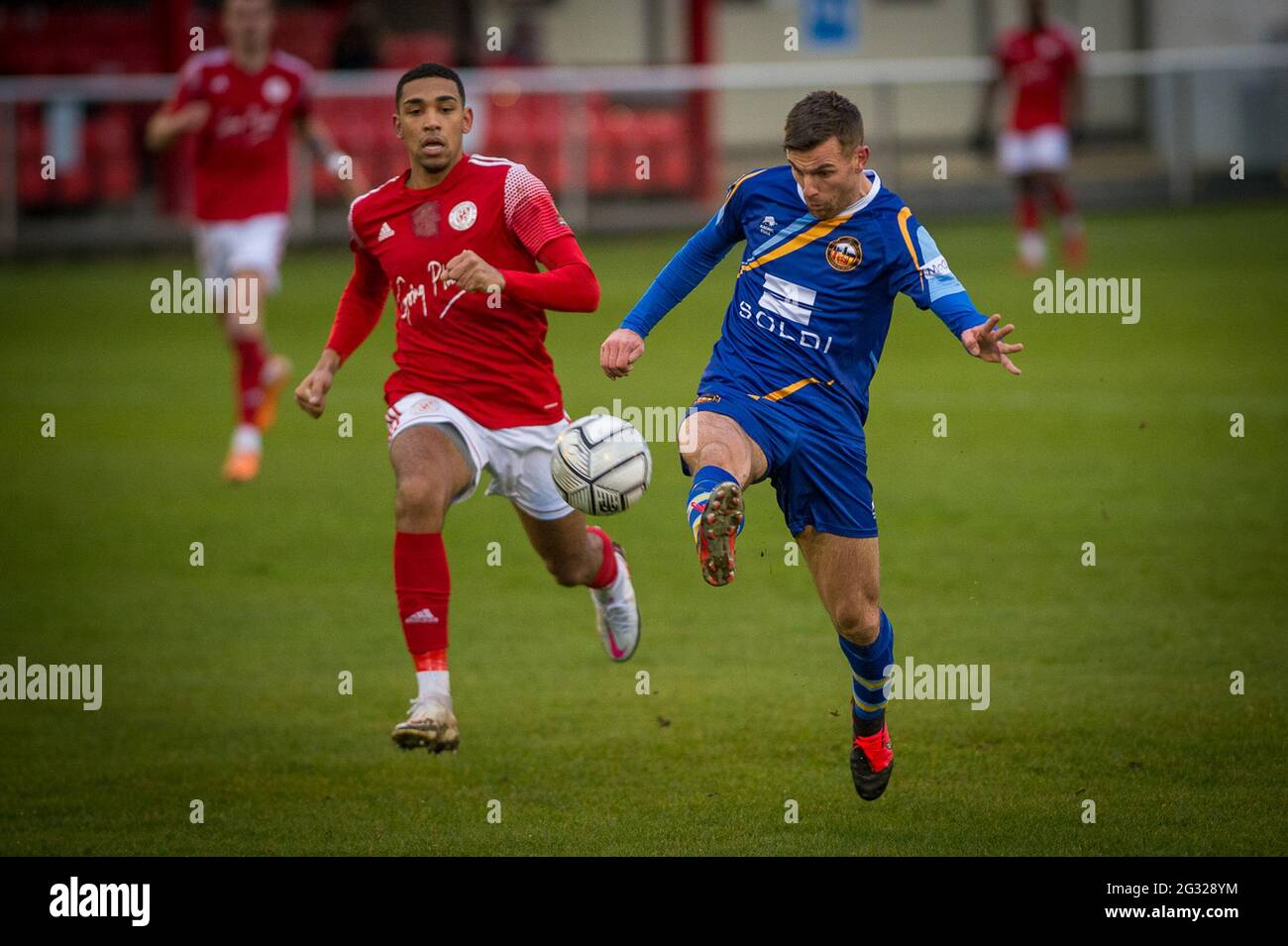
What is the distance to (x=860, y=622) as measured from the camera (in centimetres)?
577

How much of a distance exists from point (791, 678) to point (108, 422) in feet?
26.8

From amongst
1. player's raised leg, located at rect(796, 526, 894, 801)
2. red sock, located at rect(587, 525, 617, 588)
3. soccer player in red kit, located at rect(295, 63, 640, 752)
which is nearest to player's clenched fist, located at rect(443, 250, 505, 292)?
soccer player in red kit, located at rect(295, 63, 640, 752)

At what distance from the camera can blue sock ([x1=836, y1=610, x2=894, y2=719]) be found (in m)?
5.94

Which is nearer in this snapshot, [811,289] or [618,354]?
[618,354]

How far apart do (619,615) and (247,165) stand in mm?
6167

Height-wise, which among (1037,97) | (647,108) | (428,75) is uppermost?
(647,108)

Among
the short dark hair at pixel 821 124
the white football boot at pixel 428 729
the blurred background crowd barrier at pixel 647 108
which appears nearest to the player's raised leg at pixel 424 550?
the white football boot at pixel 428 729

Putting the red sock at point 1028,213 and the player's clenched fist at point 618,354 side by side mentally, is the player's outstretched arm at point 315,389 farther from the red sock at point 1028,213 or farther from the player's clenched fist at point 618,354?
the red sock at point 1028,213

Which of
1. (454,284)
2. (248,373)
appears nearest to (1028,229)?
(248,373)

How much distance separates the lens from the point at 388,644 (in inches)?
328

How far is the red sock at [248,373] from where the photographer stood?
1193cm

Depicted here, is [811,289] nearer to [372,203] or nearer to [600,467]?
[600,467]

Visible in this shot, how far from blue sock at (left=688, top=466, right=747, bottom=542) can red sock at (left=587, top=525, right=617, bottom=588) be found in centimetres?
175

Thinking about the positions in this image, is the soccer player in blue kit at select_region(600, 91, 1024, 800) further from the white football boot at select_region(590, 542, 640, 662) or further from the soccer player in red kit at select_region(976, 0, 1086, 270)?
the soccer player in red kit at select_region(976, 0, 1086, 270)
